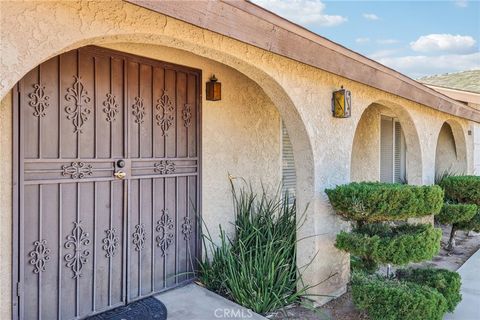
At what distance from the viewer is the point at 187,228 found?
5.75 metres

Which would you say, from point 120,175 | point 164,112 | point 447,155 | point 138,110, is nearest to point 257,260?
point 120,175

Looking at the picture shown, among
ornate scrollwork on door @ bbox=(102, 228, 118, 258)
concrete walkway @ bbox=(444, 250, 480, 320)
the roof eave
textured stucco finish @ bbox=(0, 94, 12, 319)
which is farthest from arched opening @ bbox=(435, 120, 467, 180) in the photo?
textured stucco finish @ bbox=(0, 94, 12, 319)

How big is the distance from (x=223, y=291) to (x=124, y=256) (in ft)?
5.17

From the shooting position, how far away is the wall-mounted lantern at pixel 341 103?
5422 millimetres

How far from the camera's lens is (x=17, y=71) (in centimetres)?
266

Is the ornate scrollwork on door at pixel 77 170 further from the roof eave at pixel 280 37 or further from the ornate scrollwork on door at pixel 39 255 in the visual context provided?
the roof eave at pixel 280 37

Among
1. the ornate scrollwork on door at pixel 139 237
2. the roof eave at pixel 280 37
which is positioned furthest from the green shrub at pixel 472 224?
the ornate scrollwork on door at pixel 139 237

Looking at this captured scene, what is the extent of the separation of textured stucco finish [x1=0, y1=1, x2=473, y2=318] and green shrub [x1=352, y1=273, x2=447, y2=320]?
2.50 feet

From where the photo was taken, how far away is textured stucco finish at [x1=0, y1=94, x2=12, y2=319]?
12.0 ft

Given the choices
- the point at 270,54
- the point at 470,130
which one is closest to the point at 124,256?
the point at 270,54

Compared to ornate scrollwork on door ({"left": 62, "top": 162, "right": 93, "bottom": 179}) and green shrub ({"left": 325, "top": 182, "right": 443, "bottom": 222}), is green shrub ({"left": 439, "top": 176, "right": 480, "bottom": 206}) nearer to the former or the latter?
green shrub ({"left": 325, "top": 182, "right": 443, "bottom": 222})

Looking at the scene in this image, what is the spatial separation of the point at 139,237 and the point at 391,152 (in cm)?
906

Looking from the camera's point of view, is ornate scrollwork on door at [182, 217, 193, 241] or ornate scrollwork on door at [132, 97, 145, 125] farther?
ornate scrollwork on door at [182, 217, 193, 241]

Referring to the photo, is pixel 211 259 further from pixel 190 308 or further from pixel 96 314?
pixel 96 314
